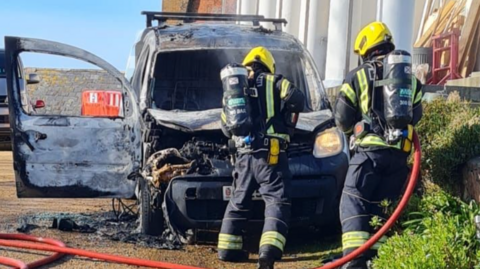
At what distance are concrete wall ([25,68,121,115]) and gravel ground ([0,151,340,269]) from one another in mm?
15528

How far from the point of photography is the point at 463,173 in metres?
6.29

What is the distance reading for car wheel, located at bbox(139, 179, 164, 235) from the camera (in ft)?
23.9

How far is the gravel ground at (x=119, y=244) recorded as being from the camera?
6594 mm

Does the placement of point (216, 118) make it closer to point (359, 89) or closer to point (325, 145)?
point (325, 145)

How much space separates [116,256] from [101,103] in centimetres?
1349

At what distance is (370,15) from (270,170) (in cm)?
914

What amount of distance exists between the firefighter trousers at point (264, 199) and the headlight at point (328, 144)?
0.67 meters

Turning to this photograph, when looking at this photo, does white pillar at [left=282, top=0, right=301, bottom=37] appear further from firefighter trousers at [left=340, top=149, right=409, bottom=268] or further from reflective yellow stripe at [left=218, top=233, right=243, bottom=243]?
firefighter trousers at [left=340, top=149, right=409, bottom=268]

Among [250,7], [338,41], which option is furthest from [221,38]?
[250,7]

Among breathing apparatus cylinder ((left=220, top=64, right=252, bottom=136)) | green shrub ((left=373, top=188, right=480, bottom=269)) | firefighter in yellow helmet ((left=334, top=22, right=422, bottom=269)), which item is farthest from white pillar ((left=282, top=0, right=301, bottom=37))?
green shrub ((left=373, top=188, right=480, bottom=269))

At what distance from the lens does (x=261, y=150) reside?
6.44 metres

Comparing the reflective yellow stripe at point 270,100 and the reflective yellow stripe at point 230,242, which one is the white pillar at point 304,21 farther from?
the reflective yellow stripe at point 230,242

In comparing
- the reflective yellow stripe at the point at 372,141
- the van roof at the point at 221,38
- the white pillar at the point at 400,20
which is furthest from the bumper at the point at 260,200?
the white pillar at the point at 400,20

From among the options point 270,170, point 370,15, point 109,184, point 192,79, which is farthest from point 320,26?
point 270,170
